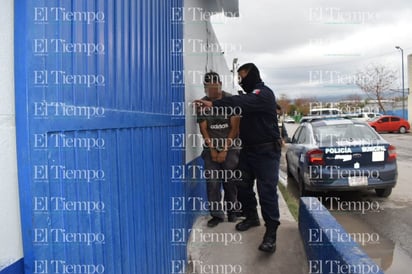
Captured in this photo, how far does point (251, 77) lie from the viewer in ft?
13.6

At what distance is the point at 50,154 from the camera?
1394 millimetres

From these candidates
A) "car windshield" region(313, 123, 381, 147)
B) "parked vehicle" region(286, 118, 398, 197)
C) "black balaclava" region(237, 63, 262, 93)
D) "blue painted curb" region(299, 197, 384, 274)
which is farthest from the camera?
"car windshield" region(313, 123, 381, 147)

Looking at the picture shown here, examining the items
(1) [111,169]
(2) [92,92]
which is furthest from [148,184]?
(2) [92,92]

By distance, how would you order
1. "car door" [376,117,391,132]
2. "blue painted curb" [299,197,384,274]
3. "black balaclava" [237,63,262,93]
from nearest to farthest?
1. "blue painted curb" [299,197,384,274]
2. "black balaclava" [237,63,262,93]
3. "car door" [376,117,391,132]

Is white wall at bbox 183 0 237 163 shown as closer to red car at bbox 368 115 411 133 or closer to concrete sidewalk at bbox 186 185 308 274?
concrete sidewalk at bbox 186 185 308 274

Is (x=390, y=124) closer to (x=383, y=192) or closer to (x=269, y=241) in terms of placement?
(x=383, y=192)

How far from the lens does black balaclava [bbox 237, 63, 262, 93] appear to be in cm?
415

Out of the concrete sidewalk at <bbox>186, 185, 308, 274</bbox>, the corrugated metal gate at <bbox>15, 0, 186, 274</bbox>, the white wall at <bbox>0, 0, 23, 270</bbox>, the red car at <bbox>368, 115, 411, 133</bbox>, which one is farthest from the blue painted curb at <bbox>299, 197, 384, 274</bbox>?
the red car at <bbox>368, 115, 411, 133</bbox>

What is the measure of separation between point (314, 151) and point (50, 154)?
622cm

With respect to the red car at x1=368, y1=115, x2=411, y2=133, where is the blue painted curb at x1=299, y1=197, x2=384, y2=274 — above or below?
below

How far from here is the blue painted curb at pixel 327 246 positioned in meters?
2.38

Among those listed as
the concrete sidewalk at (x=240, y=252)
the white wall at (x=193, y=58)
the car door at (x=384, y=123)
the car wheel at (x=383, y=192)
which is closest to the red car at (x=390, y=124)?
the car door at (x=384, y=123)

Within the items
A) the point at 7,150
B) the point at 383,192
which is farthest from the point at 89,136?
the point at 383,192

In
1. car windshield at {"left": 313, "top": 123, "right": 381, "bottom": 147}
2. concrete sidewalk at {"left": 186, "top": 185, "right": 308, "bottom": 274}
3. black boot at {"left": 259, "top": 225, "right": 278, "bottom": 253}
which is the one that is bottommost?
concrete sidewalk at {"left": 186, "top": 185, "right": 308, "bottom": 274}
